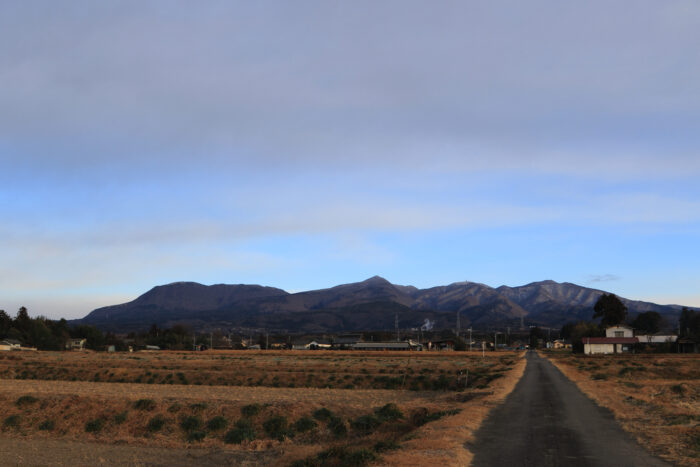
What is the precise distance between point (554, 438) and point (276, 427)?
45.8 feet

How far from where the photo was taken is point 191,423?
2927cm

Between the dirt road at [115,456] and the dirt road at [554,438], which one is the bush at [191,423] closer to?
the dirt road at [115,456]

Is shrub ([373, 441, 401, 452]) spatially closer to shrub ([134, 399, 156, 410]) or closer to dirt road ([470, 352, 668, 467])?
dirt road ([470, 352, 668, 467])

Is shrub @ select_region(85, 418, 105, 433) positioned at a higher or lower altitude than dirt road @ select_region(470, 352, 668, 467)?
lower

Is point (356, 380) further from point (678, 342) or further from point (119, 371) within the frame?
point (678, 342)

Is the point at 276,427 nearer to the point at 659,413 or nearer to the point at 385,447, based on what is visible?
the point at 385,447

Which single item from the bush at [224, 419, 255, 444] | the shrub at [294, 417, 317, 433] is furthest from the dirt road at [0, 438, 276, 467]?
the shrub at [294, 417, 317, 433]

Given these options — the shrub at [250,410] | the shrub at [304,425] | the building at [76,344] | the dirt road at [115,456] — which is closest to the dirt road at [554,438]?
the shrub at [304,425]

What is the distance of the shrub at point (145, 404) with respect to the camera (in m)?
32.4

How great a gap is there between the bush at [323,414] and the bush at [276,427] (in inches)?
67.6

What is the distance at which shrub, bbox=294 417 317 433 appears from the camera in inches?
1105

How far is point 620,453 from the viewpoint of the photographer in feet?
59.2

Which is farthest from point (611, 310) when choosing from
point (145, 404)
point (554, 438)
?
point (554, 438)

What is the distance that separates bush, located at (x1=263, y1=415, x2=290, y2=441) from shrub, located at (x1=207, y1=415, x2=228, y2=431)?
2163mm
